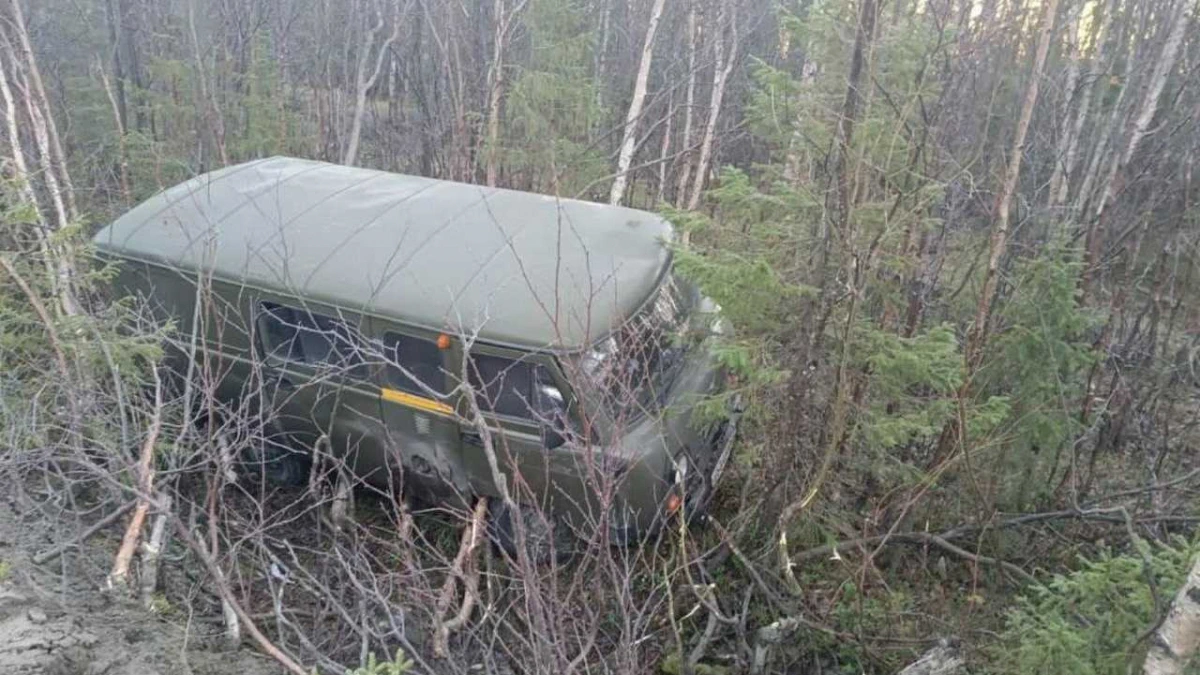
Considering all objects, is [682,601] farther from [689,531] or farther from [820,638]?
[820,638]

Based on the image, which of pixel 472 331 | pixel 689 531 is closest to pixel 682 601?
pixel 689 531

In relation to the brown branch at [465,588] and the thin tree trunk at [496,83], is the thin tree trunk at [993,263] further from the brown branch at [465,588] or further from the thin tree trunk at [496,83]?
the thin tree trunk at [496,83]

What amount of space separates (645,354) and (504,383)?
104 cm

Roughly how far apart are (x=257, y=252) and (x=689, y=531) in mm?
3866

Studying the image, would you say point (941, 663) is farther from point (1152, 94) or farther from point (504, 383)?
point (1152, 94)

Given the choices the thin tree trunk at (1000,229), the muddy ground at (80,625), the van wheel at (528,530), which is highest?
the thin tree trunk at (1000,229)

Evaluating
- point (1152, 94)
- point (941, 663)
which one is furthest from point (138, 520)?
point (1152, 94)

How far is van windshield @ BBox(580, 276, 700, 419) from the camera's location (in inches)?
189

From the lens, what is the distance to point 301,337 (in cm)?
561

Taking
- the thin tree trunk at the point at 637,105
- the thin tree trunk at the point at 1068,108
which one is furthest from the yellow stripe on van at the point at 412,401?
the thin tree trunk at the point at 1068,108

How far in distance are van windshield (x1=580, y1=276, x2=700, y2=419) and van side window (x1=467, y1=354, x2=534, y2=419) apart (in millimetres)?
451

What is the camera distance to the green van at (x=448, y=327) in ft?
16.1

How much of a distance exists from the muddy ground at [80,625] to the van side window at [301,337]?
1.79 metres

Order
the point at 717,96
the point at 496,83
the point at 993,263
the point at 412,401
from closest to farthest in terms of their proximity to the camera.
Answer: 1. the point at 412,401
2. the point at 993,263
3. the point at 496,83
4. the point at 717,96
